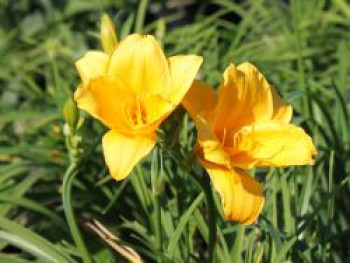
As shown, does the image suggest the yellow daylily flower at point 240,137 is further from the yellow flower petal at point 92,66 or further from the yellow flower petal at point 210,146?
the yellow flower petal at point 92,66

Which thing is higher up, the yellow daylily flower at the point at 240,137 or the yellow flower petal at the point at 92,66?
the yellow flower petal at the point at 92,66

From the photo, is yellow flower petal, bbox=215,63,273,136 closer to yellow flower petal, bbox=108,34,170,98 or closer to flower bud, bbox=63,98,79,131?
yellow flower petal, bbox=108,34,170,98

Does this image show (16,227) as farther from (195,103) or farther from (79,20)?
(79,20)

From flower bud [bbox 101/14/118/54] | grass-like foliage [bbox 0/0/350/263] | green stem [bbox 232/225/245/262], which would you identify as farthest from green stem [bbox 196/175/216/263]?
flower bud [bbox 101/14/118/54]

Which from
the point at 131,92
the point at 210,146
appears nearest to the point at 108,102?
the point at 131,92

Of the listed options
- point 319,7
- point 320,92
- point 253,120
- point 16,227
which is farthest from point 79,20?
point 253,120

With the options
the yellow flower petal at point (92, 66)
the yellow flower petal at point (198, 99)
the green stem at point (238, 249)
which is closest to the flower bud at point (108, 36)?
the yellow flower petal at point (92, 66)
